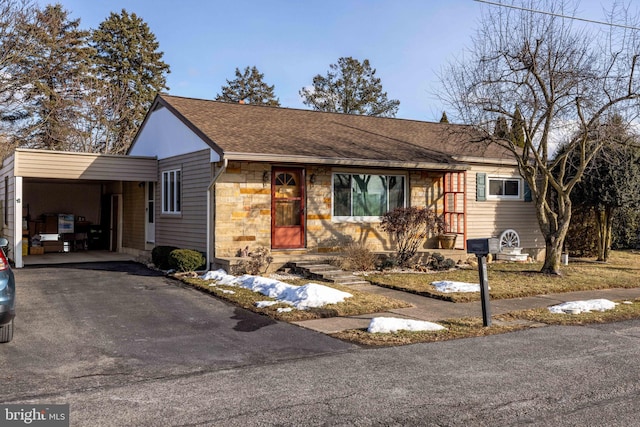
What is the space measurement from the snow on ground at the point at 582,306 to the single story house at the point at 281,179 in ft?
17.8

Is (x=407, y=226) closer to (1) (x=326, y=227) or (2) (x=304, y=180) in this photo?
(1) (x=326, y=227)

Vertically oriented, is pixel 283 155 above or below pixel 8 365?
above

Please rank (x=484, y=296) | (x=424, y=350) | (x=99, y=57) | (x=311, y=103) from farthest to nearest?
1. (x=311, y=103)
2. (x=99, y=57)
3. (x=484, y=296)
4. (x=424, y=350)

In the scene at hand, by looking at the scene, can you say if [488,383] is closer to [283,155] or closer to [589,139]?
[283,155]

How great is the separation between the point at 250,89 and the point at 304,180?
39.3 m

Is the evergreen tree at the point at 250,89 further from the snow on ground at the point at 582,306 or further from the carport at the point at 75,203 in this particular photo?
the snow on ground at the point at 582,306

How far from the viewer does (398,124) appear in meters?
19.8

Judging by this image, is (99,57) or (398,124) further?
(99,57)

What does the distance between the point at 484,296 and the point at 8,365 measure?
6.05 m

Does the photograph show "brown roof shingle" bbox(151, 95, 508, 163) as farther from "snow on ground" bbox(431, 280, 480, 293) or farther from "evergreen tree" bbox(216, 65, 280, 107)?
"evergreen tree" bbox(216, 65, 280, 107)

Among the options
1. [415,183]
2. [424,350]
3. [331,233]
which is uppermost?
[415,183]

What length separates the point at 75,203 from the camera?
21391mm

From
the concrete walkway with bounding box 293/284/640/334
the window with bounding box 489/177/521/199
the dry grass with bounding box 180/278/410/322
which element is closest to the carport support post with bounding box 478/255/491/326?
the concrete walkway with bounding box 293/284/640/334

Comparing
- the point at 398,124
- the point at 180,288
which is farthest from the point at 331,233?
the point at 398,124
